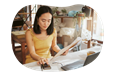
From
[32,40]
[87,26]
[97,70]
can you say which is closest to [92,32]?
[87,26]

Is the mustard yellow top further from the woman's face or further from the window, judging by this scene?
the window

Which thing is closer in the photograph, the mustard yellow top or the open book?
the open book

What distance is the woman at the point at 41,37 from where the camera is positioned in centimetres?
74

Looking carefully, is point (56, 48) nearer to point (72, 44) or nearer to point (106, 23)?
point (72, 44)

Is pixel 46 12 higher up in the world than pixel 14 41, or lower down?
higher up

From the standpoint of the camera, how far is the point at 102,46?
0.79 meters

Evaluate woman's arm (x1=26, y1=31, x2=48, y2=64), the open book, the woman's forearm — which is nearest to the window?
the open book

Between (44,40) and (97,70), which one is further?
(44,40)

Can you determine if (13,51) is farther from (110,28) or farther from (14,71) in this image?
(110,28)

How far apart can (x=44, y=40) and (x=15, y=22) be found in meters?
0.25

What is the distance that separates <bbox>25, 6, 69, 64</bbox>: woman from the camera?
74 cm

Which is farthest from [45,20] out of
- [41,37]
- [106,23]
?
[106,23]

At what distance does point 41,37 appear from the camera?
871 millimetres

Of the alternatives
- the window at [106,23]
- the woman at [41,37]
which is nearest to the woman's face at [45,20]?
the woman at [41,37]
